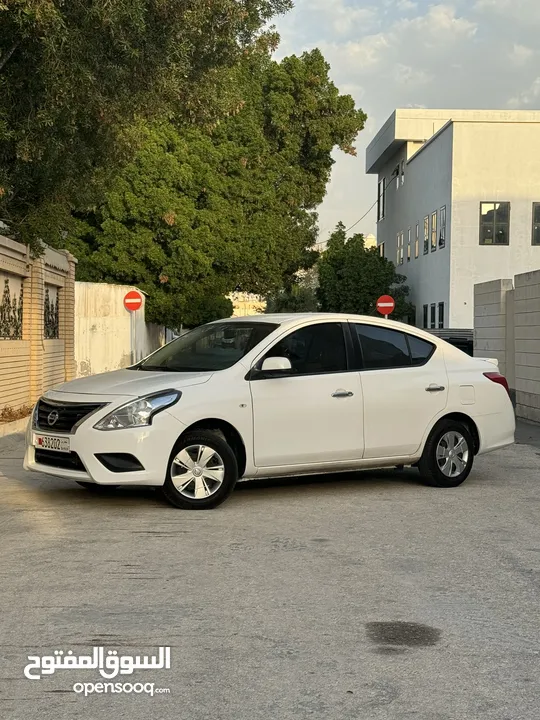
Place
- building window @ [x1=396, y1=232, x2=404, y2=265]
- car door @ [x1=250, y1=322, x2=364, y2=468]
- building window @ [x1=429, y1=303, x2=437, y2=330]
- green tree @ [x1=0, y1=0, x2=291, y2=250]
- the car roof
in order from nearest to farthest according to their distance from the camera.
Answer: car door @ [x1=250, y1=322, x2=364, y2=468], the car roof, green tree @ [x1=0, y1=0, x2=291, y2=250], building window @ [x1=429, y1=303, x2=437, y2=330], building window @ [x1=396, y1=232, x2=404, y2=265]

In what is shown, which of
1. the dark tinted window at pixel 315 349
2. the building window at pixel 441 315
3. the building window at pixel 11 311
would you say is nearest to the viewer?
the dark tinted window at pixel 315 349

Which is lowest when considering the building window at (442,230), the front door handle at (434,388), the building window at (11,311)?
the front door handle at (434,388)

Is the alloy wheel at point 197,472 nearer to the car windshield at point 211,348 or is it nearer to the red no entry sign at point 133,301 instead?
the car windshield at point 211,348

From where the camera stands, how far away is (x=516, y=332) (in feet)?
65.8

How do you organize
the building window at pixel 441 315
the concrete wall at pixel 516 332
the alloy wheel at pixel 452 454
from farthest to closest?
the building window at pixel 441 315 → the concrete wall at pixel 516 332 → the alloy wheel at pixel 452 454

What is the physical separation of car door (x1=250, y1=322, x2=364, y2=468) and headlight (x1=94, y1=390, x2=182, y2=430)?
0.94 meters

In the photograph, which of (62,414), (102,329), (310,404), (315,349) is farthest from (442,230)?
(62,414)

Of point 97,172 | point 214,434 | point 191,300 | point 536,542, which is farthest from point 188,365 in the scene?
point 191,300

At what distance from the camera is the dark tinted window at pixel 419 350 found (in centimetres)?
995

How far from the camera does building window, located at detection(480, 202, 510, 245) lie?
3878 centimetres

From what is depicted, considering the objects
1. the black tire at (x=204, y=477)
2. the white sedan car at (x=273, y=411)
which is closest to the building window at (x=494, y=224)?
the white sedan car at (x=273, y=411)

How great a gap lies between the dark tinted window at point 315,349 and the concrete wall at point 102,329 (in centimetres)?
2203

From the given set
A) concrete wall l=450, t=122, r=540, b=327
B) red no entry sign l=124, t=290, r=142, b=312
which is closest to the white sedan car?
red no entry sign l=124, t=290, r=142, b=312

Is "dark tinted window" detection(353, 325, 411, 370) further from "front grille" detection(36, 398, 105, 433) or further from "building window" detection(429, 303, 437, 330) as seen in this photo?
"building window" detection(429, 303, 437, 330)
